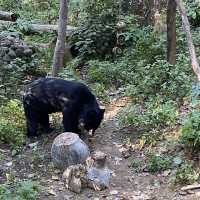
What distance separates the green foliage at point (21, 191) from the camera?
5820 millimetres

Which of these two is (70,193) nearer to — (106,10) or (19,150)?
(19,150)

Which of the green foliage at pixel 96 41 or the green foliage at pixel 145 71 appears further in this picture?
the green foliage at pixel 96 41

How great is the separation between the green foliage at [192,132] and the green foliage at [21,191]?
231cm

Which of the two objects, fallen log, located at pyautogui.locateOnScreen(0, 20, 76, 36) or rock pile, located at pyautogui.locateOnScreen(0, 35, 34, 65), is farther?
fallen log, located at pyautogui.locateOnScreen(0, 20, 76, 36)

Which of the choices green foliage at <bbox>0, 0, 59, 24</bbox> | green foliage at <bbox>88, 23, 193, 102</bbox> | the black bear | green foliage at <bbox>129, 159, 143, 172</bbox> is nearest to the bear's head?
the black bear

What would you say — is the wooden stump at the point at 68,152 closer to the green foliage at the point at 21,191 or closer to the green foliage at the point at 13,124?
the green foliage at the point at 21,191

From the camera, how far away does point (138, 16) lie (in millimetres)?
13273

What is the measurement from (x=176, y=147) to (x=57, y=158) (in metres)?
1.83

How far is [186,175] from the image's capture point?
6.63m

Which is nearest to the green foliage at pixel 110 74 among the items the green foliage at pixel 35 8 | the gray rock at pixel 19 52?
the gray rock at pixel 19 52

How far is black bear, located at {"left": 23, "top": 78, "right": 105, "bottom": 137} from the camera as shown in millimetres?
7801

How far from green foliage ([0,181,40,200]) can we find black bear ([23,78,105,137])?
1.79m

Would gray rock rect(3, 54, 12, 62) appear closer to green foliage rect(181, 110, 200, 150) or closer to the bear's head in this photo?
the bear's head

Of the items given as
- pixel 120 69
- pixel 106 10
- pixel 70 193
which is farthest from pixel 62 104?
pixel 106 10
